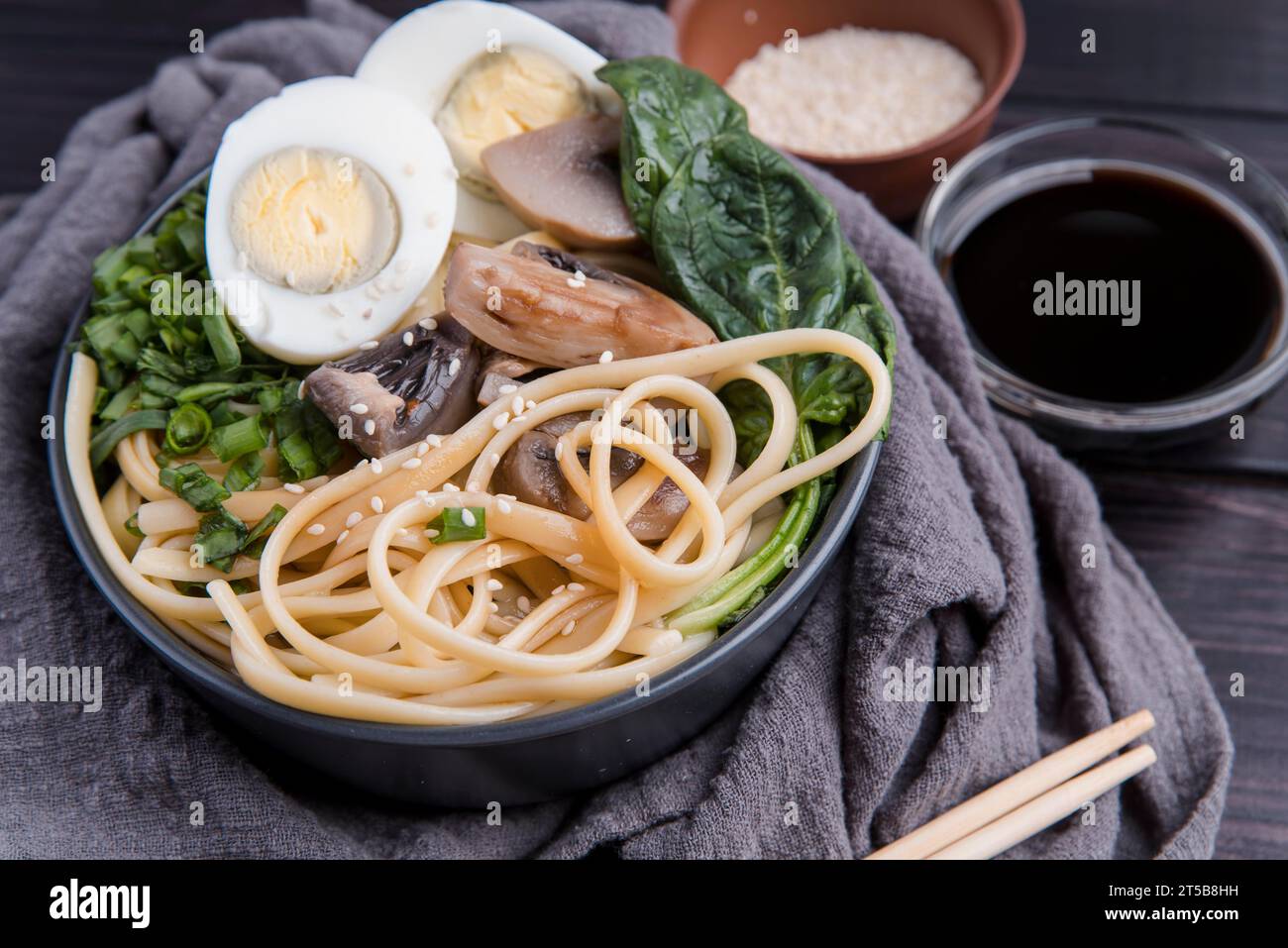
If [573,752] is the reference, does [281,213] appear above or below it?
above

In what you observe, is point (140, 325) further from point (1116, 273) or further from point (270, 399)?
point (1116, 273)

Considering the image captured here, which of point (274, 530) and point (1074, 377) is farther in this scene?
point (1074, 377)

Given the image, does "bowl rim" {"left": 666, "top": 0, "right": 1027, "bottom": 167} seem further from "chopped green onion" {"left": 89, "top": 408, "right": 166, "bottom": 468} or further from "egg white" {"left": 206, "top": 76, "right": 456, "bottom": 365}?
"chopped green onion" {"left": 89, "top": 408, "right": 166, "bottom": 468}

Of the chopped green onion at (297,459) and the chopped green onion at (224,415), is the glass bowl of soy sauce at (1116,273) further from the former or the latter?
the chopped green onion at (224,415)
